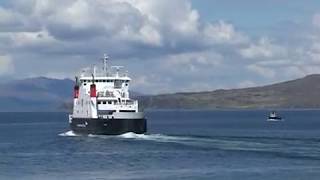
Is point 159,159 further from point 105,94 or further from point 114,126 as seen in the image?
point 105,94

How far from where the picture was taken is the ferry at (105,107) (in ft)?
395

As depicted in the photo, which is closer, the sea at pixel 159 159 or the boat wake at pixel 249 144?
the sea at pixel 159 159

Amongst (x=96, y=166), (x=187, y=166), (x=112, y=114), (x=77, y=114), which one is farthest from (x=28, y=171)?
(x=77, y=114)

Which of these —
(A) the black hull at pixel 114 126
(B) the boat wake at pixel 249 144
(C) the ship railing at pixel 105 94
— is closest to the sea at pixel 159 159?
(B) the boat wake at pixel 249 144

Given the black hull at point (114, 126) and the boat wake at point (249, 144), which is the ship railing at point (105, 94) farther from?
the boat wake at point (249, 144)

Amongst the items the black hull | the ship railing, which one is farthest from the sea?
the ship railing

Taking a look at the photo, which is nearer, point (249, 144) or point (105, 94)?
point (249, 144)

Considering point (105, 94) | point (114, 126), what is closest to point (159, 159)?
point (114, 126)

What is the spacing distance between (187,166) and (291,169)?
33.2 ft

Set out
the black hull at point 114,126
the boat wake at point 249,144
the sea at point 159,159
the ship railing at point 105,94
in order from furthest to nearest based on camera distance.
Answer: the ship railing at point 105,94 → the black hull at point 114,126 → the boat wake at point 249,144 → the sea at point 159,159

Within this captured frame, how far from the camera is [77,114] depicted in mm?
130375

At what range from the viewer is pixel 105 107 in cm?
12462

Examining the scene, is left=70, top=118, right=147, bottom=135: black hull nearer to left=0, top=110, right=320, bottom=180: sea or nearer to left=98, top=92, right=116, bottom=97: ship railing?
left=0, top=110, right=320, bottom=180: sea

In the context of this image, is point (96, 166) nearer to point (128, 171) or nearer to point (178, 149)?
point (128, 171)
